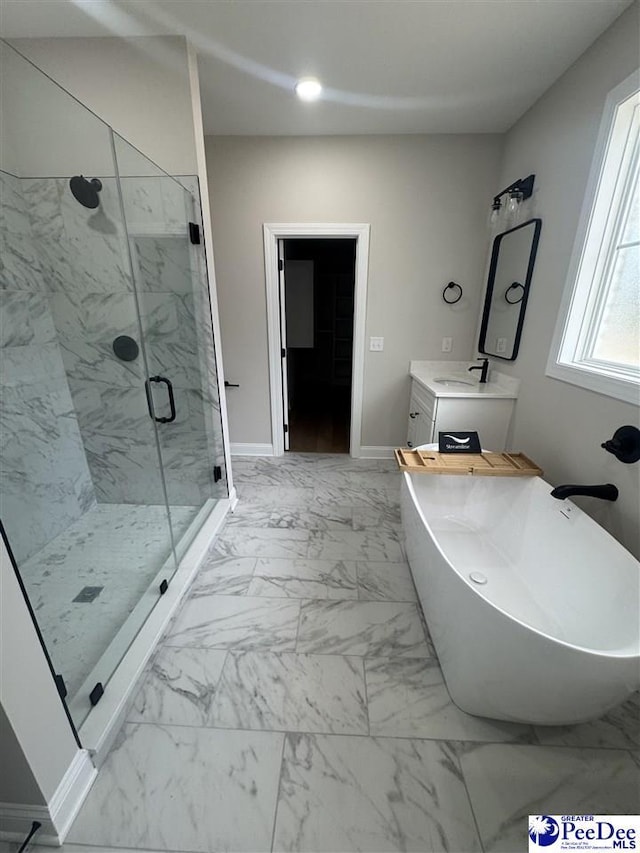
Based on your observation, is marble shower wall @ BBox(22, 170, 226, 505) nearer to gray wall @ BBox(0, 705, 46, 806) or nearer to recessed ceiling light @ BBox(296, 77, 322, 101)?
recessed ceiling light @ BBox(296, 77, 322, 101)

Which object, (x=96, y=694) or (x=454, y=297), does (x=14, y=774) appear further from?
(x=454, y=297)

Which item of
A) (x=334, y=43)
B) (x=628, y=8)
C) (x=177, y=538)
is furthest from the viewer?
(x=177, y=538)

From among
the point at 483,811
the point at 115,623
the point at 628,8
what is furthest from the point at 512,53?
the point at 115,623

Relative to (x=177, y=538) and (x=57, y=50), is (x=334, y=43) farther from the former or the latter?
(x=177, y=538)

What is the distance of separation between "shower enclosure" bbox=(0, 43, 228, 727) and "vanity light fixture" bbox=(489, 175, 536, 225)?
81.4 inches

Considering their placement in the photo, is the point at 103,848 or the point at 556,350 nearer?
the point at 103,848

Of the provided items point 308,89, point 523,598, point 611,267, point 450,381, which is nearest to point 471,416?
point 450,381

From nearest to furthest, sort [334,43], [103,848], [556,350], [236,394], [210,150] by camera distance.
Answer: [103,848] → [334,43] → [556,350] → [210,150] → [236,394]

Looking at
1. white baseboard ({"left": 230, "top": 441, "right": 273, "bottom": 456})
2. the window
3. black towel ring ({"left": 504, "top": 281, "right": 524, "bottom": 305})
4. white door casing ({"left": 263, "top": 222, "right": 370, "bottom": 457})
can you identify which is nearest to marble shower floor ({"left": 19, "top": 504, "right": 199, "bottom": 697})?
white baseboard ({"left": 230, "top": 441, "right": 273, "bottom": 456})

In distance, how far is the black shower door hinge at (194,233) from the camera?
203 centimetres

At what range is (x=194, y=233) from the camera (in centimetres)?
204

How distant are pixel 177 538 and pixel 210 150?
2955 millimetres

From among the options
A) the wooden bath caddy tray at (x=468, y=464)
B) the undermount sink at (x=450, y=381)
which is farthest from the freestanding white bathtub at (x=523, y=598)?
the undermount sink at (x=450, y=381)

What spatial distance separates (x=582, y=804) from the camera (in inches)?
40.0
